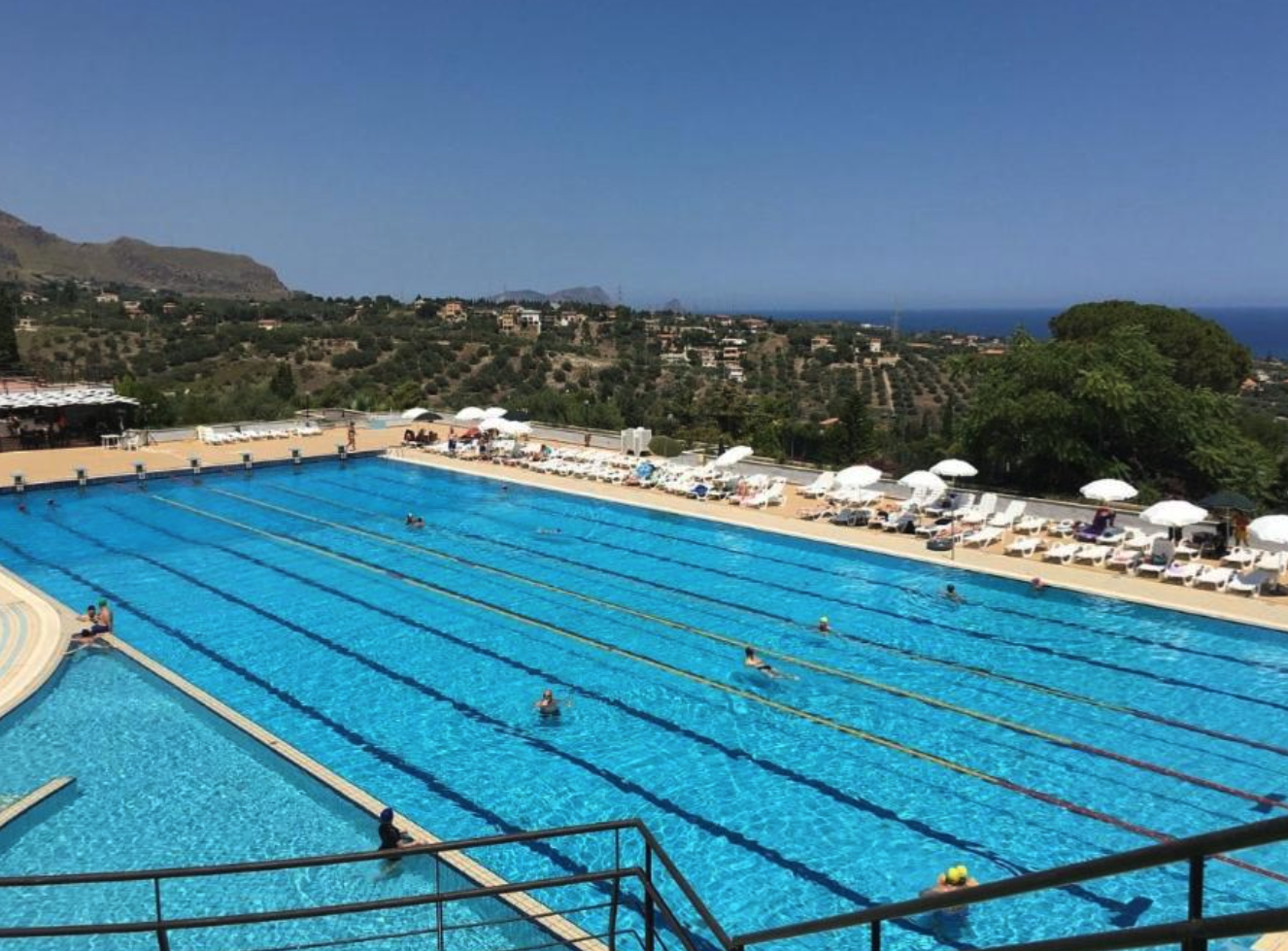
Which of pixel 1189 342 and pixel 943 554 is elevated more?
pixel 1189 342

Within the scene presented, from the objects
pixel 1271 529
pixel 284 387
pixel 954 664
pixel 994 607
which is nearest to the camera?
pixel 954 664

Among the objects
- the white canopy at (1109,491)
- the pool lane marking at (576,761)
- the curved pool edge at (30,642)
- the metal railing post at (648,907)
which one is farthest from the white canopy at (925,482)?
the metal railing post at (648,907)

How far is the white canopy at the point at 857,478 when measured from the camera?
738 inches

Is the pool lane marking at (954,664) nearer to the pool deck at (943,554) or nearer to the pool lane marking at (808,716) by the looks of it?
the pool lane marking at (808,716)

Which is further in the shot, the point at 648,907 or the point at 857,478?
the point at 857,478

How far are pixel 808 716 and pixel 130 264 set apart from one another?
190077mm

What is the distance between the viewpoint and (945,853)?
816 cm

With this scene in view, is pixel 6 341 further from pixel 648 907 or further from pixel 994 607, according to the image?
pixel 648 907

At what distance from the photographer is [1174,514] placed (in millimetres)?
15047

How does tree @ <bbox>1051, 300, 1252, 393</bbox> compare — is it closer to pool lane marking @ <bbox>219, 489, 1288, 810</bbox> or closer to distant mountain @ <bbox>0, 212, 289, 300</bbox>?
pool lane marking @ <bbox>219, 489, 1288, 810</bbox>

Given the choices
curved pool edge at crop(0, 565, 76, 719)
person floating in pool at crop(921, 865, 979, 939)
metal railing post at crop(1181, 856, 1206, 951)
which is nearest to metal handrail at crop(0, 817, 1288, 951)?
metal railing post at crop(1181, 856, 1206, 951)

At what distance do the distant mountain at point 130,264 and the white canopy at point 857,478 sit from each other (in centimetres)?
15138

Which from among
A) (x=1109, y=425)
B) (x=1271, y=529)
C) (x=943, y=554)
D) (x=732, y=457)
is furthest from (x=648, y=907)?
(x=1109, y=425)

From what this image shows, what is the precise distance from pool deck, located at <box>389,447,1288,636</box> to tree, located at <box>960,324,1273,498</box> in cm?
393
